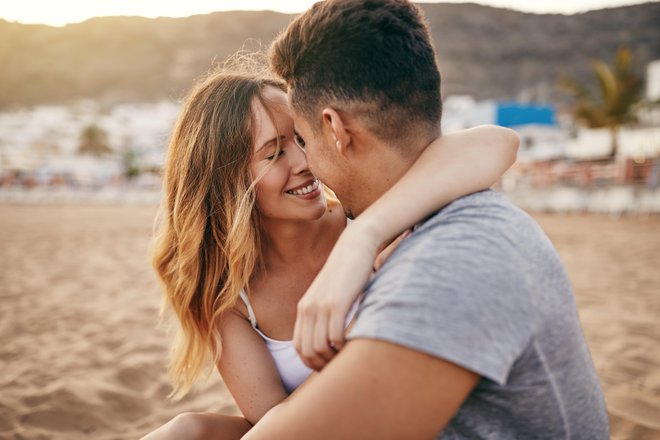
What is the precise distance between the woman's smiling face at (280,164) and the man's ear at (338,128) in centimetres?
72

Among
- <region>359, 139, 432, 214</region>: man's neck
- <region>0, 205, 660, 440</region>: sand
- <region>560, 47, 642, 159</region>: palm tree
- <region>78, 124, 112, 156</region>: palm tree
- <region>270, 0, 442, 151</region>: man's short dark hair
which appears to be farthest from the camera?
<region>78, 124, 112, 156</region>: palm tree

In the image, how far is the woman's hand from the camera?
118 cm

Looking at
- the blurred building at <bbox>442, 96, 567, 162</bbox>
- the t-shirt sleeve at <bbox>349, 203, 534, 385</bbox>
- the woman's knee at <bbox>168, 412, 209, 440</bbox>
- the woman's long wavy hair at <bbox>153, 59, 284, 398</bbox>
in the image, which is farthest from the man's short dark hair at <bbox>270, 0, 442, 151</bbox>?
the blurred building at <bbox>442, 96, 567, 162</bbox>

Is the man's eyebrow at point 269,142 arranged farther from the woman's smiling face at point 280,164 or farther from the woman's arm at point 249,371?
the woman's arm at point 249,371

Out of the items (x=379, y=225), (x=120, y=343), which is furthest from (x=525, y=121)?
(x=379, y=225)

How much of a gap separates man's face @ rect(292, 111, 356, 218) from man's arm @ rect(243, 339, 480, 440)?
68 cm

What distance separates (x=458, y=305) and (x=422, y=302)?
2.8 inches

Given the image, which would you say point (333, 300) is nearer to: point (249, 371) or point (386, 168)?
point (386, 168)

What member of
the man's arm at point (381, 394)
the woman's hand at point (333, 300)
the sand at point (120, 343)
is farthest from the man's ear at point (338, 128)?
the sand at point (120, 343)

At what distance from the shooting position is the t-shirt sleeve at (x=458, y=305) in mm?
961

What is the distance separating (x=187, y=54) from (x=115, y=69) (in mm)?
16480

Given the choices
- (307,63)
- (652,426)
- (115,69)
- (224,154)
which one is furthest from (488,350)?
(115,69)

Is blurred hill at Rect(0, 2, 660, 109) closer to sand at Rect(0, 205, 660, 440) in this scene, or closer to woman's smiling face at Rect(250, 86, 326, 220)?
sand at Rect(0, 205, 660, 440)

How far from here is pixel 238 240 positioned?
2223 millimetres
